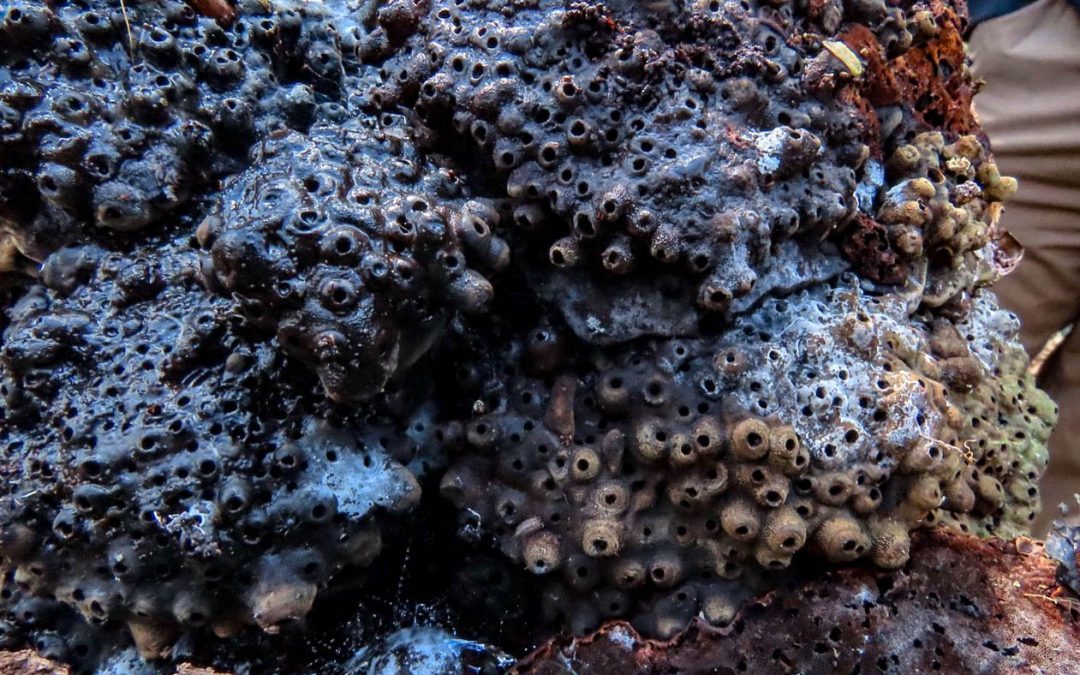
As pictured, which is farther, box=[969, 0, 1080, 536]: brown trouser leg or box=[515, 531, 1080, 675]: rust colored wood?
box=[969, 0, 1080, 536]: brown trouser leg

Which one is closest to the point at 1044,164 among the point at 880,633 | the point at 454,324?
the point at 880,633

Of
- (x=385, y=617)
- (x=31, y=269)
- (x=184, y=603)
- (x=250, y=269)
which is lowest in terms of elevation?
(x=385, y=617)

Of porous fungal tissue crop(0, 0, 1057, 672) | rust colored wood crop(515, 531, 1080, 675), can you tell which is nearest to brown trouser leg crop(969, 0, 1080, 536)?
rust colored wood crop(515, 531, 1080, 675)

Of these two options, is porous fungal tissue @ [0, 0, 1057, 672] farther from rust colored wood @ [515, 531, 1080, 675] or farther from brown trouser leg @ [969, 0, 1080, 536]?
brown trouser leg @ [969, 0, 1080, 536]

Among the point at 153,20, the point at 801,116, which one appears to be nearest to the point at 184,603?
the point at 153,20

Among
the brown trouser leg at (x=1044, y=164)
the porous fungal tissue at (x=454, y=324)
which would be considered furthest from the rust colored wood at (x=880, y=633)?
the brown trouser leg at (x=1044, y=164)

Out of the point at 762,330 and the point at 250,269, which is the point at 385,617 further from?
the point at 762,330

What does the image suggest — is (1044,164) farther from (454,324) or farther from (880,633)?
(454,324)
